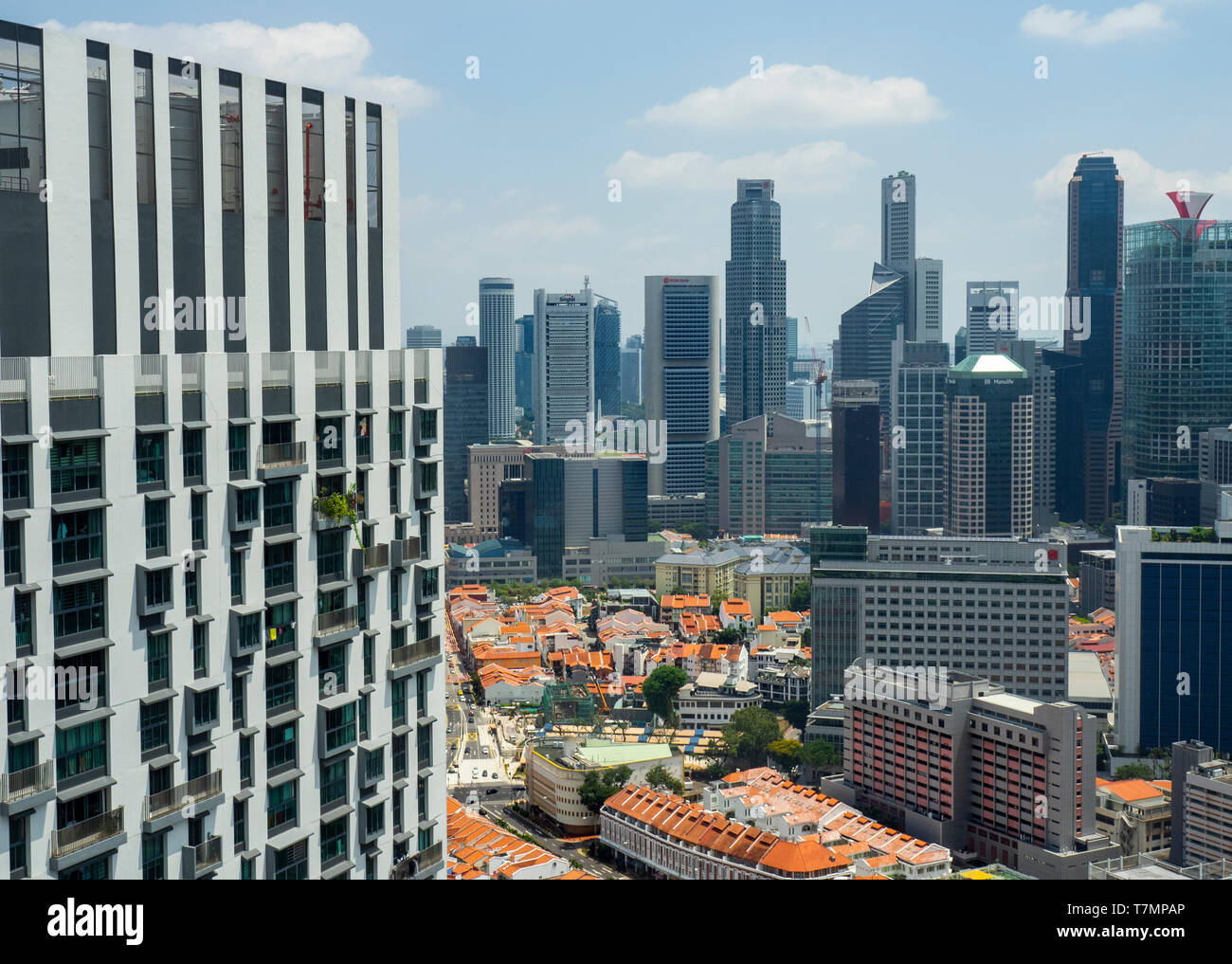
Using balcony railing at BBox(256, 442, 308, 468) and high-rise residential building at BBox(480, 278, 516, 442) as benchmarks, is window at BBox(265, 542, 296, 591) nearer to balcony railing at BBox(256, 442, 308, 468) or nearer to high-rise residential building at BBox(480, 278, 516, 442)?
balcony railing at BBox(256, 442, 308, 468)

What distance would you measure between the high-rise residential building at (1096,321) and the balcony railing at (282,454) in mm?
40849

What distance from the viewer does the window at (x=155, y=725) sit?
4.55m

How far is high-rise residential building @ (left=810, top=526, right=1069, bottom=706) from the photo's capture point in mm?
22641

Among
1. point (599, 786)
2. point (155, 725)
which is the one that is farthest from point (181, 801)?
point (599, 786)

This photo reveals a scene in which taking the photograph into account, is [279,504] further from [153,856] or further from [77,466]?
[153,856]

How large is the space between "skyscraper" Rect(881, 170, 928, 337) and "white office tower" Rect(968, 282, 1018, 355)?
5382 millimetres

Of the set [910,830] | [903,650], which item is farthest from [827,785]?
[903,650]

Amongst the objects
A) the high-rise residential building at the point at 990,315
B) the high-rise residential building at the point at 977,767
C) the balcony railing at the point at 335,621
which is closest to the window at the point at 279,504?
the balcony railing at the point at 335,621

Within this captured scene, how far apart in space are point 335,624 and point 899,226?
53.6 meters

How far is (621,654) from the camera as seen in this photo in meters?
28.0

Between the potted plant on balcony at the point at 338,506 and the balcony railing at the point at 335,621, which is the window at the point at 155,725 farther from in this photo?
the potted plant on balcony at the point at 338,506
